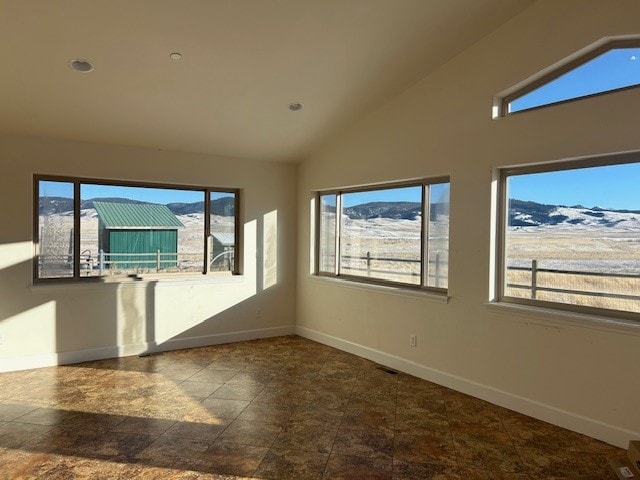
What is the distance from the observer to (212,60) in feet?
11.8

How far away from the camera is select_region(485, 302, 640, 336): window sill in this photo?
2955 mm

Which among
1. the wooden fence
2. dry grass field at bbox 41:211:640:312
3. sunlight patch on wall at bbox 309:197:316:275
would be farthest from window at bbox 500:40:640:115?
sunlight patch on wall at bbox 309:197:316:275

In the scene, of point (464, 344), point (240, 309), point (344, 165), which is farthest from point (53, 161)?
point (464, 344)

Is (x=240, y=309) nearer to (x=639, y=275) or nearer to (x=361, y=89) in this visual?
(x=361, y=89)

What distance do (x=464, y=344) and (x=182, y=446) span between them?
2.50 m

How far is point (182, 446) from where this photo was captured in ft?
9.55

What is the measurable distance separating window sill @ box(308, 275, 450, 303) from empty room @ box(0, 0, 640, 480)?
0.15 ft

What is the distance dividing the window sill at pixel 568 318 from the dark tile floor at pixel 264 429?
0.79 metres

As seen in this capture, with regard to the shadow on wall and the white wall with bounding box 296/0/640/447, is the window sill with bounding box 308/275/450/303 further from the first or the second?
the shadow on wall

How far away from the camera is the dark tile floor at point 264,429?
8.74 ft

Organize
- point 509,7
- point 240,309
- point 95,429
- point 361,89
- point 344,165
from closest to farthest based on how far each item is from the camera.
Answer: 1. point 95,429
2. point 509,7
3. point 361,89
4. point 344,165
5. point 240,309

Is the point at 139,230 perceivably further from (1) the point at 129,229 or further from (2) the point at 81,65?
(2) the point at 81,65

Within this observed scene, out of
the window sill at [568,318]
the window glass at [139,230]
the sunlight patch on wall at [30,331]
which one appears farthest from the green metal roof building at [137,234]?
the window sill at [568,318]

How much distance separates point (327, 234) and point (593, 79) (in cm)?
350
